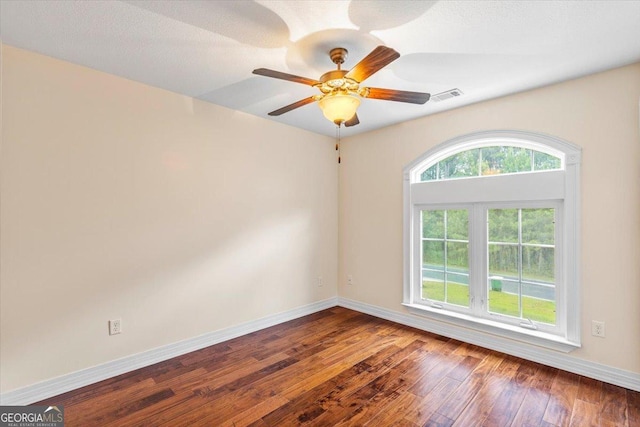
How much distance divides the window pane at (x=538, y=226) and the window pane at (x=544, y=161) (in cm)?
40

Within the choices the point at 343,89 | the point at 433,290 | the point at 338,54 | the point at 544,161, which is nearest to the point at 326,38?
the point at 338,54

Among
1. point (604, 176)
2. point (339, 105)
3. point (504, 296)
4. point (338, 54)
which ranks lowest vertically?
point (504, 296)

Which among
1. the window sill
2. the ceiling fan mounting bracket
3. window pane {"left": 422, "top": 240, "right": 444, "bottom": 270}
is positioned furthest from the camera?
window pane {"left": 422, "top": 240, "right": 444, "bottom": 270}

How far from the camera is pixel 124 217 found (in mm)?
2617

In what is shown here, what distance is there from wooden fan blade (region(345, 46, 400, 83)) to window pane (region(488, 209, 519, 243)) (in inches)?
84.3

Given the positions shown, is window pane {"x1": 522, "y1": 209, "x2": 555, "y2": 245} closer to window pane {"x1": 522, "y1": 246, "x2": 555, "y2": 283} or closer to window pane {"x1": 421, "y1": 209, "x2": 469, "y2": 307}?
window pane {"x1": 522, "y1": 246, "x2": 555, "y2": 283}

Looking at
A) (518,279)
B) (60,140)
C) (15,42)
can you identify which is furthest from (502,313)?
(15,42)

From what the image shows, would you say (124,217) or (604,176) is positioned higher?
(604,176)

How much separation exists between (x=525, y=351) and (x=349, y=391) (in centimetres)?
177

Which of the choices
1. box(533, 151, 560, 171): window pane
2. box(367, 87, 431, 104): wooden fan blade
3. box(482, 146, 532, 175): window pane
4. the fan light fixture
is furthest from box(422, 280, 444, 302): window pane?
the fan light fixture

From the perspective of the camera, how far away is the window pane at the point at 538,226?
9.20 ft

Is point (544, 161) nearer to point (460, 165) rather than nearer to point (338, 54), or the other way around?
point (460, 165)

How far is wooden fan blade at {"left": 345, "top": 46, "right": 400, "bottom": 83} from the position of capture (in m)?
1.60

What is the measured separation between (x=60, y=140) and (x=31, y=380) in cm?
178
